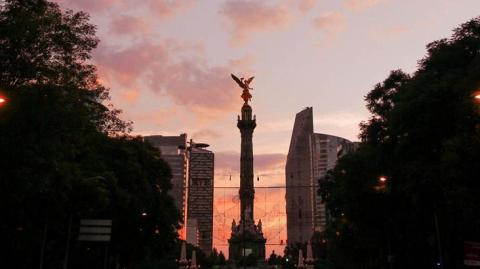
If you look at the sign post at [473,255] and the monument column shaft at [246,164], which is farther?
the monument column shaft at [246,164]

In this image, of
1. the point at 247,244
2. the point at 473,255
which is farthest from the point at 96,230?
the point at 247,244

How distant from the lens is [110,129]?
42.2 metres

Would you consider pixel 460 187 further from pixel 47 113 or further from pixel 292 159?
pixel 292 159

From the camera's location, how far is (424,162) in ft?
119

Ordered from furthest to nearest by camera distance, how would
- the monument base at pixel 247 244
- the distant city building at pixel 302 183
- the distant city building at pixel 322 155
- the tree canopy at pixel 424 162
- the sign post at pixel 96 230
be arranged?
the distant city building at pixel 322 155
the distant city building at pixel 302 183
the monument base at pixel 247 244
the sign post at pixel 96 230
the tree canopy at pixel 424 162

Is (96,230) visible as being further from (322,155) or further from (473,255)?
(322,155)

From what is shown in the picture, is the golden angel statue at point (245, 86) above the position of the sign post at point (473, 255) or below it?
above

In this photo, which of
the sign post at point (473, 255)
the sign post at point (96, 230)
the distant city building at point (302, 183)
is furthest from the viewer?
the distant city building at point (302, 183)

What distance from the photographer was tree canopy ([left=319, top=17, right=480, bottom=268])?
1193 inches

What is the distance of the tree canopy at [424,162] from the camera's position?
99.4ft

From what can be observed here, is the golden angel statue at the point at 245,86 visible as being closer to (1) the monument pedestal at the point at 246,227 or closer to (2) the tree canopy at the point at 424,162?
(1) the monument pedestal at the point at 246,227

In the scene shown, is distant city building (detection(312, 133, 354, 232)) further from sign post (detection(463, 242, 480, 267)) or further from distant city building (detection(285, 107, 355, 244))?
sign post (detection(463, 242, 480, 267))

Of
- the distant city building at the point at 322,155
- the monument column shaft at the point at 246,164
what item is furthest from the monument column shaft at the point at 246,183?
the distant city building at the point at 322,155

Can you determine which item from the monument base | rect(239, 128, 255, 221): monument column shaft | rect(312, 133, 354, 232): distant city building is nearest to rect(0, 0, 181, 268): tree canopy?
rect(239, 128, 255, 221): monument column shaft
